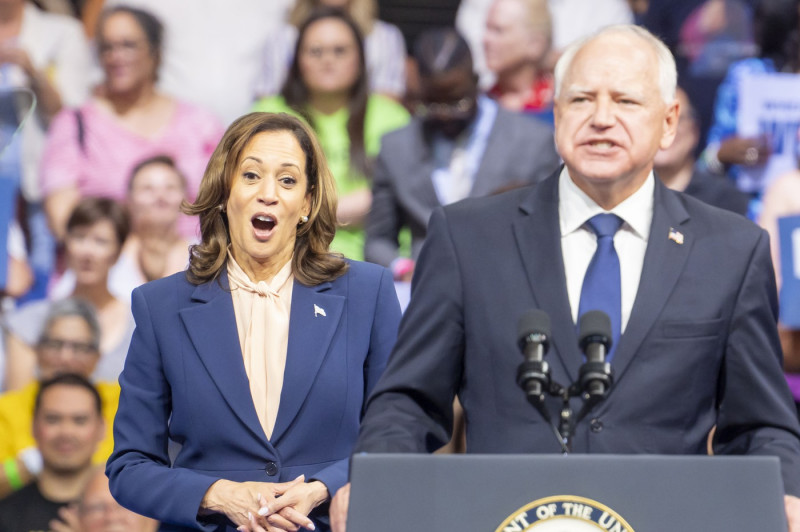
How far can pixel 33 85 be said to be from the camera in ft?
18.6

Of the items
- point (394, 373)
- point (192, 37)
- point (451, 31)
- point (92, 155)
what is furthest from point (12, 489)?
point (394, 373)

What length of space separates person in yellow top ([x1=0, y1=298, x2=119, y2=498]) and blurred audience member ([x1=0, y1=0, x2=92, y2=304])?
12.3 inches

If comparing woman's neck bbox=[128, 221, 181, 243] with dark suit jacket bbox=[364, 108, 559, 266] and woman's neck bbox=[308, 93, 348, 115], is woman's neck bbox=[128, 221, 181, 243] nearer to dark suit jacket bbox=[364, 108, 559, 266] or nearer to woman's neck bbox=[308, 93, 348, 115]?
woman's neck bbox=[308, 93, 348, 115]

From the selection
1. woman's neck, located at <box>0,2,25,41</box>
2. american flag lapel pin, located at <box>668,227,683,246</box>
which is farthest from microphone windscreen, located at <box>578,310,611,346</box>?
woman's neck, located at <box>0,2,25,41</box>

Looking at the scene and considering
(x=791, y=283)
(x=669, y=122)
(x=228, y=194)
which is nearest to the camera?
(x=669, y=122)

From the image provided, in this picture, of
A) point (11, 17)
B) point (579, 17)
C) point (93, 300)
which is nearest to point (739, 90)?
point (579, 17)

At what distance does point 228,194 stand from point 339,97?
2.57 meters

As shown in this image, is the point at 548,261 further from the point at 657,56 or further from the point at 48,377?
the point at 48,377

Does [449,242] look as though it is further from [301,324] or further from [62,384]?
[62,384]

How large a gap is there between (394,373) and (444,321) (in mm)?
140

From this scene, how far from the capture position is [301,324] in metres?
2.70

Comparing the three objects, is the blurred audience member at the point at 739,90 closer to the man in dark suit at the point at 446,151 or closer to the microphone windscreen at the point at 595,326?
the man in dark suit at the point at 446,151

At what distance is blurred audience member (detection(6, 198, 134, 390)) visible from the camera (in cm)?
533

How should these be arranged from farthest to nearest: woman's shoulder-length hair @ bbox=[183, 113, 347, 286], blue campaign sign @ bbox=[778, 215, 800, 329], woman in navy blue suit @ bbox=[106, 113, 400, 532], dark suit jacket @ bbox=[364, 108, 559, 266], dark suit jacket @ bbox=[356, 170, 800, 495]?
dark suit jacket @ bbox=[364, 108, 559, 266] → blue campaign sign @ bbox=[778, 215, 800, 329] → woman's shoulder-length hair @ bbox=[183, 113, 347, 286] → woman in navy blue suit @ bbox=[106, 113, 400, 532] → dark suit jacket @ bbox=[356, 170, 800, 495]
